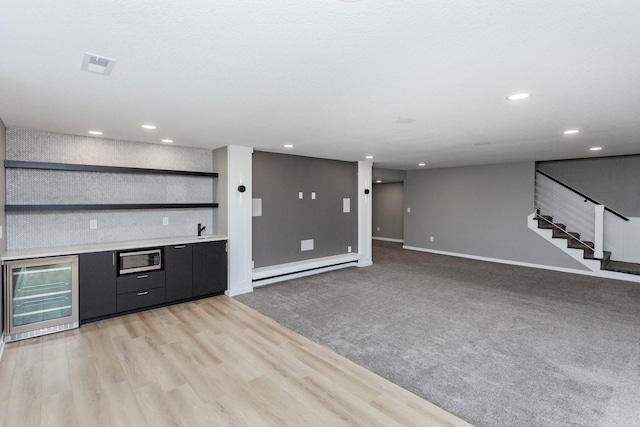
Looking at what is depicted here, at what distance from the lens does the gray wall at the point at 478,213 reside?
23.8ft

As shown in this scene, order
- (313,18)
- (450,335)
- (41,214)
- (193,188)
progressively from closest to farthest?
(313,18), (450,335), (41,214), (193,188)

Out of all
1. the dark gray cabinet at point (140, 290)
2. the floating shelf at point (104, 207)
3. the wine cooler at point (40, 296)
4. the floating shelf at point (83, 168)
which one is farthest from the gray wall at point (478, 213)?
the wine cooler at point (40, 296)

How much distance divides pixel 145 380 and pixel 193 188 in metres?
3.32

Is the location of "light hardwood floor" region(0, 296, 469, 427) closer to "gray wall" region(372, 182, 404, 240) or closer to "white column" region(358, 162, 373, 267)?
"white column" region(358, 162, 373, 267)

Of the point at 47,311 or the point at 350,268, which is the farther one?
the point at 350,268

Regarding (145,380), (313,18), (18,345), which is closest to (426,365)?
(145,380)

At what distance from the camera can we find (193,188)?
5344 mm

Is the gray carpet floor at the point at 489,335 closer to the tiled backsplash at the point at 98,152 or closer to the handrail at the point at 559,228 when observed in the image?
the handrail at the point at 559,228

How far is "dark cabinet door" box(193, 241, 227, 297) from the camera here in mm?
4746

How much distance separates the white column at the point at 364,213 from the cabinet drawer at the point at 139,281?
4.23 m

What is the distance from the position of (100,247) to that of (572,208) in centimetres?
922

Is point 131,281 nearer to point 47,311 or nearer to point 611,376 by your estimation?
point 47,311

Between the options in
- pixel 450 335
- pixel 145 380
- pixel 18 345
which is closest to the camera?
pixel 145 380

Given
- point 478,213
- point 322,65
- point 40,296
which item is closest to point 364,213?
point 478,213
